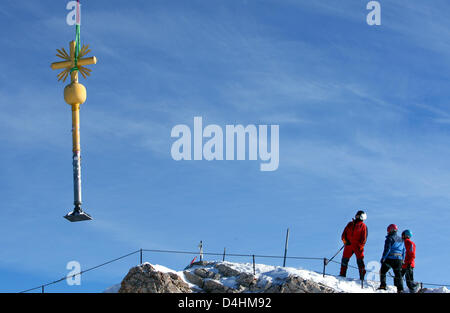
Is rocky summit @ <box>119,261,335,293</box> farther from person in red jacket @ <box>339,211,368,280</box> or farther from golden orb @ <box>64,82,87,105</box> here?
golden orb @ <box>64,82,87,105</box>

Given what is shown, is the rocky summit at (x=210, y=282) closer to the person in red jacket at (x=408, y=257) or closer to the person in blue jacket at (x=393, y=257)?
the person in blue jacket at (x=393, y=257)

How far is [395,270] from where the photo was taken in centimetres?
3017

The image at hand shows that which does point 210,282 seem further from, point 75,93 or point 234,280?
point 75,93

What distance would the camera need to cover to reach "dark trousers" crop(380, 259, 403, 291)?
30.0 m

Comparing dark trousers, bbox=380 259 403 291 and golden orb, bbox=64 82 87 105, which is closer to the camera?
dark trousers, bbox=380 259 403 291

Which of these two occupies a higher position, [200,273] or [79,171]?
[79,171]

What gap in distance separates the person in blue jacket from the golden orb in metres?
13.4

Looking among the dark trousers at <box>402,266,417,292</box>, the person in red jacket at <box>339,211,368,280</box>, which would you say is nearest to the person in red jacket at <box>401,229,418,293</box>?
the dark trousers at <box>402,266,417,292</box>

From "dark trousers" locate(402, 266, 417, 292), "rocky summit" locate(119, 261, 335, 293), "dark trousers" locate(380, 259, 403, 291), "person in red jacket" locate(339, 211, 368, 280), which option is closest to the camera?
"rocky summit" locate(119, 261, 335, 293)

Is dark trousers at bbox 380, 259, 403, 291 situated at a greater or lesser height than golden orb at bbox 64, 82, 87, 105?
lesser
